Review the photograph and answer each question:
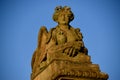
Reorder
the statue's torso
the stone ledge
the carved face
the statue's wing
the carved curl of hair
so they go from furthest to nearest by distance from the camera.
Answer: the carved curl of hair, the carved face, the statue's wing, the statue's torso, the stone ledge

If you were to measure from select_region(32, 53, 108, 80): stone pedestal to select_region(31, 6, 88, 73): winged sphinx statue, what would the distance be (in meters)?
0.26

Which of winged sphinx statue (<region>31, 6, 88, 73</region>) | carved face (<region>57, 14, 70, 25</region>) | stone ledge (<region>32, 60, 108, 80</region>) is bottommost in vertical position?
stone ledge (<region>32, 60, 108, 80</region>)

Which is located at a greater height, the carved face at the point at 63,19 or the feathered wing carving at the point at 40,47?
the carved face at the point at 63,19

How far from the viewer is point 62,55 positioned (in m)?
11.8

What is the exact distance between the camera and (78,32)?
13.1m

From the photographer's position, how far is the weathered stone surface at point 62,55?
1112cm

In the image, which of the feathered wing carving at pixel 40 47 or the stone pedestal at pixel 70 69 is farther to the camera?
the feathered wing carving at pixel 40 47

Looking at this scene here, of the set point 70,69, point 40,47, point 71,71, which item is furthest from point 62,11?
point 71,71

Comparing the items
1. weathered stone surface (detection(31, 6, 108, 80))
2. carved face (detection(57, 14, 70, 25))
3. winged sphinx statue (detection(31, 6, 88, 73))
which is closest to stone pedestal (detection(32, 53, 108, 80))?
weathered stone surface (detection(31, 6, 108, 80))

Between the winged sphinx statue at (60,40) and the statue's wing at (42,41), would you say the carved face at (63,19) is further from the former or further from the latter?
the statue's wing at (42,41)

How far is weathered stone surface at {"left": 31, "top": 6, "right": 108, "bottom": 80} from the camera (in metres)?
11.1

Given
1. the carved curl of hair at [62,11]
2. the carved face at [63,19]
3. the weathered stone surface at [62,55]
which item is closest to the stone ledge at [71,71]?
the weathered stone surface at [62,55]

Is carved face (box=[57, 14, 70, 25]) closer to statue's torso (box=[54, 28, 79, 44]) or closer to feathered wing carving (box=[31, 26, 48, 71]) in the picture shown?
statue's torso (box=[54, 28, 79, 44])

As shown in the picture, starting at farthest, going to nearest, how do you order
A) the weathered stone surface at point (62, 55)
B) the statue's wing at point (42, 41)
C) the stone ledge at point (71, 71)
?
the statue's wing at point (42, 41) < the weathered stone surface at point (62, 55) < the stone ledge at point (71, 71)
